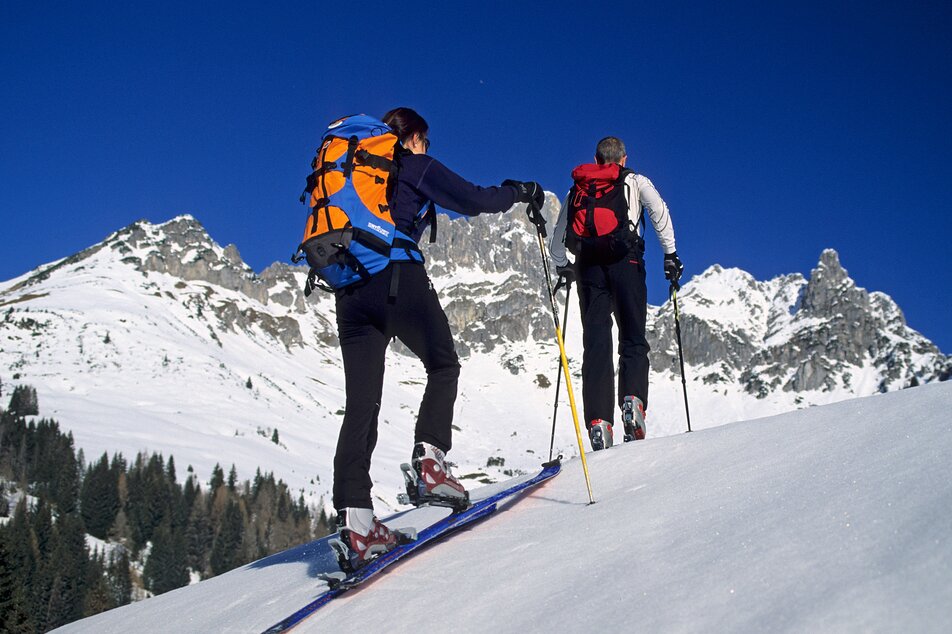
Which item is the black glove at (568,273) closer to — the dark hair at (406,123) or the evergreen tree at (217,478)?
the dark hair at (406,123)

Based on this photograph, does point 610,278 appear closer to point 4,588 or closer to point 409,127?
point 409,127

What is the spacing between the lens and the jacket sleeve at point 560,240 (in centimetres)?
726

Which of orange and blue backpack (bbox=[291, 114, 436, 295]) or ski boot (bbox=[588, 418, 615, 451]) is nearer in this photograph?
orange and blue backpack (bbox=[291, 114, 436, 295])

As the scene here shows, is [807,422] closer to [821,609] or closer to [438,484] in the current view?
[438,484]

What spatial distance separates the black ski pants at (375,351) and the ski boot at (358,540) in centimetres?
7

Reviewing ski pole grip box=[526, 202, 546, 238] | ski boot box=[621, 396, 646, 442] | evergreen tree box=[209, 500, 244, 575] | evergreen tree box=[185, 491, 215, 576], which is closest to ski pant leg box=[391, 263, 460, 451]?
ski pole grip box=[526, 202, 546, 238]

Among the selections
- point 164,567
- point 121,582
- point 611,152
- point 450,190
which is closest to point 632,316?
point 611,152

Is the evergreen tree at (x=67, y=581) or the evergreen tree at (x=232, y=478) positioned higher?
the evergreen tree at (x=232, y=478)

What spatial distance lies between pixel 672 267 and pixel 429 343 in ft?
12.0

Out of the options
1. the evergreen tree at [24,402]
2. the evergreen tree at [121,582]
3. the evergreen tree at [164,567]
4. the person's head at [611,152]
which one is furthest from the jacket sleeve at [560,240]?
the evergreen tree at [24,402]

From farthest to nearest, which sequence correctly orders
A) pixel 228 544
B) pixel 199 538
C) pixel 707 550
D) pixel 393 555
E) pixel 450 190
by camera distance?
pixel 199 538 → pixel 228 544 → pixel 450 190 → pixel 393 555 → pixel 707 550

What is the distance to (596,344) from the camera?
22.4ft

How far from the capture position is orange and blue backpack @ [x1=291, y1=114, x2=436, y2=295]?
450cm

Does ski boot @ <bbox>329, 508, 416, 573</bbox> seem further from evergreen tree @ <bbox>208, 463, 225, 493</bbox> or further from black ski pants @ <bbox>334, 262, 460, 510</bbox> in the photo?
evergreen tree @ <bbox>208, 463, 225, 493</bbox>
